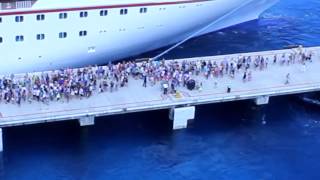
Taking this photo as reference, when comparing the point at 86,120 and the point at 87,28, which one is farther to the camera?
the point at 87,28

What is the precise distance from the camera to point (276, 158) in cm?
4212

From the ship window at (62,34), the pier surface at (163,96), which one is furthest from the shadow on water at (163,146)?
the ship window at (62,34)

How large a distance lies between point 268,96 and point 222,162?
291 inches

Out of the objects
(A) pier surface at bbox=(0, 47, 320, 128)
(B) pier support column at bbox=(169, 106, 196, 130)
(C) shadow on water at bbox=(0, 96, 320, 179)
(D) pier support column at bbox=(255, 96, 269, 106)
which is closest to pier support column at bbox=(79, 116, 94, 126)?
(A) pier surface at bbox=(0, 47, 320, 128)

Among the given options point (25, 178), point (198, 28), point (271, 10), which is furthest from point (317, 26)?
point (25, 178)

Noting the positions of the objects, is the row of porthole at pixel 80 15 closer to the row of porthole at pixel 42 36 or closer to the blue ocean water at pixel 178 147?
the row of porthole at pixel 42 36

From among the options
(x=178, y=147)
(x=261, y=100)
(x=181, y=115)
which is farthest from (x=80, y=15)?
(x=261, y=100)

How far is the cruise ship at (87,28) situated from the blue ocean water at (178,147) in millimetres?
5780

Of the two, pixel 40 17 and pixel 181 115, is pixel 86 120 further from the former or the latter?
pixel 40 17

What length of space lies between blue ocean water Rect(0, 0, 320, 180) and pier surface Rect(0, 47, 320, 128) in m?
1.56

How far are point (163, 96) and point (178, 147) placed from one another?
347cm

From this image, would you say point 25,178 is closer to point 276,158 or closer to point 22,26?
point 22,26

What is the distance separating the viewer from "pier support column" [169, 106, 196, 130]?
4403 cm

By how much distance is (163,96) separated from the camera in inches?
1740
